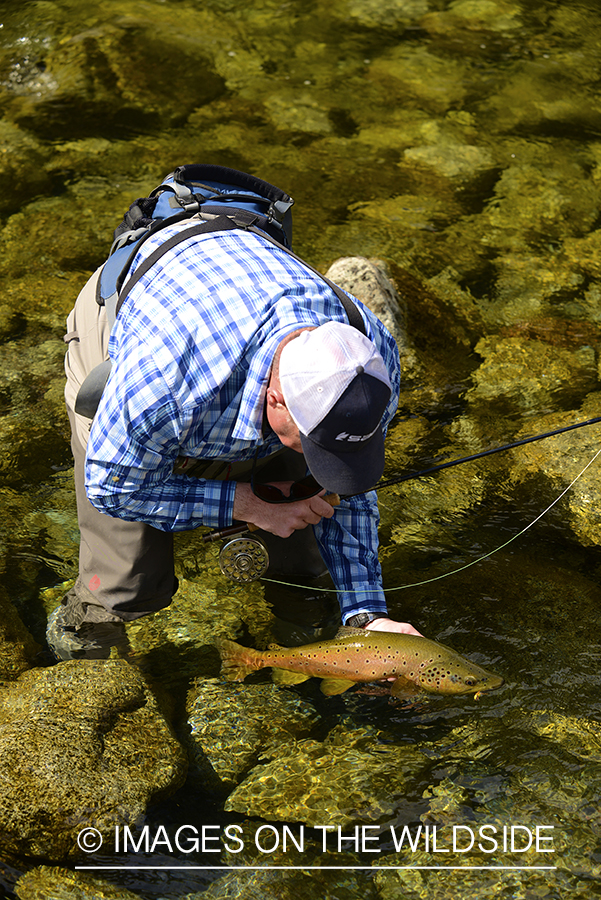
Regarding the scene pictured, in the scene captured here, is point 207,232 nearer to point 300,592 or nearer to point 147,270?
point 147,270

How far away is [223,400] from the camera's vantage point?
2861mm

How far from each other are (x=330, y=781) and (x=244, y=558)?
944 millimetres

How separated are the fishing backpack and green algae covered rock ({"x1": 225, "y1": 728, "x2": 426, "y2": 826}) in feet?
5.24

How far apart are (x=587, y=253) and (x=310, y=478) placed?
3.88m

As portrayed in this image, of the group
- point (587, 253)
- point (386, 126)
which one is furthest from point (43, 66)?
point (587, 253)

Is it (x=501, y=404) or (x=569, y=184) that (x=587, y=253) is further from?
(x=501, y=404)

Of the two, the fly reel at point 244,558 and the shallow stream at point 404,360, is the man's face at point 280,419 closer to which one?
the fly reel at point 244,558

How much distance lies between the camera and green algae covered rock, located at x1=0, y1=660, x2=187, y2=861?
3037 millimetres

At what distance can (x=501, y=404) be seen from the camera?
5.11 metres

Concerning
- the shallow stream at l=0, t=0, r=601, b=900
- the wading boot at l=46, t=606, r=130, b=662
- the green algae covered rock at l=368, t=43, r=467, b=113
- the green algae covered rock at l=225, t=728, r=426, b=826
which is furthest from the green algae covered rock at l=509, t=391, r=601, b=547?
the green algae covered rock at l=368, t=43, r=467, b=113

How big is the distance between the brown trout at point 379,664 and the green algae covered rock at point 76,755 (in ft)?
1.89

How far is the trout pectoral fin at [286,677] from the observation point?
3.70m

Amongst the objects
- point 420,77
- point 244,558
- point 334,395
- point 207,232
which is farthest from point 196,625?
point 420,77

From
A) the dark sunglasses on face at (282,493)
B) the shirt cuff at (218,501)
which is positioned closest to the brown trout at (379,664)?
the dark sunglasses on face at (282,493)
